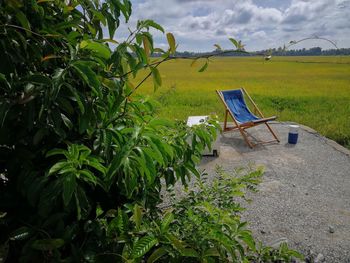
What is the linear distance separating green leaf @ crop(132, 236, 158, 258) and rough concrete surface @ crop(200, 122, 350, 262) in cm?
203

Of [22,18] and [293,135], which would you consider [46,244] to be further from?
[293,135]

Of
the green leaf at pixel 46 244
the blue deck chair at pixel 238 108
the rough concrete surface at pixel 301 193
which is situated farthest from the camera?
the blue deck chair at pixel 238 108

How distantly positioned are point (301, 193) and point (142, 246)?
3.35m

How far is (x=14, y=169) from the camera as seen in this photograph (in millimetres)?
1037

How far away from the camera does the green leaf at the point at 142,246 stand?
933 millimetres

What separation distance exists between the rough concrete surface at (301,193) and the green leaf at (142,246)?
203 centimetres

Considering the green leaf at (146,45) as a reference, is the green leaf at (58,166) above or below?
below

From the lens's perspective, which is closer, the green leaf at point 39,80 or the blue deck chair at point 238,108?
the green leaf at point 39,80

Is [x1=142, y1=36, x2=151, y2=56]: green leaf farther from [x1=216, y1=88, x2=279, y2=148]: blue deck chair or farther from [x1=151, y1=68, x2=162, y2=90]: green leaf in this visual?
[x1=216, y1=88, x2=279, y2=148]: blue deck chair

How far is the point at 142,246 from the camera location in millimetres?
944

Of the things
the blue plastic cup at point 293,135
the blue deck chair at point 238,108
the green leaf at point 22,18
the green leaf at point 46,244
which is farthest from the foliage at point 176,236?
the blue plastic cup at point 293,135

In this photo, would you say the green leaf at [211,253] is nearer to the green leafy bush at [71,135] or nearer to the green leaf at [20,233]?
the green leafy bush at [71,135]

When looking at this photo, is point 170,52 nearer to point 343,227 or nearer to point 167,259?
point 167,259

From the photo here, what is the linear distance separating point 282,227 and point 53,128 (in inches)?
104
